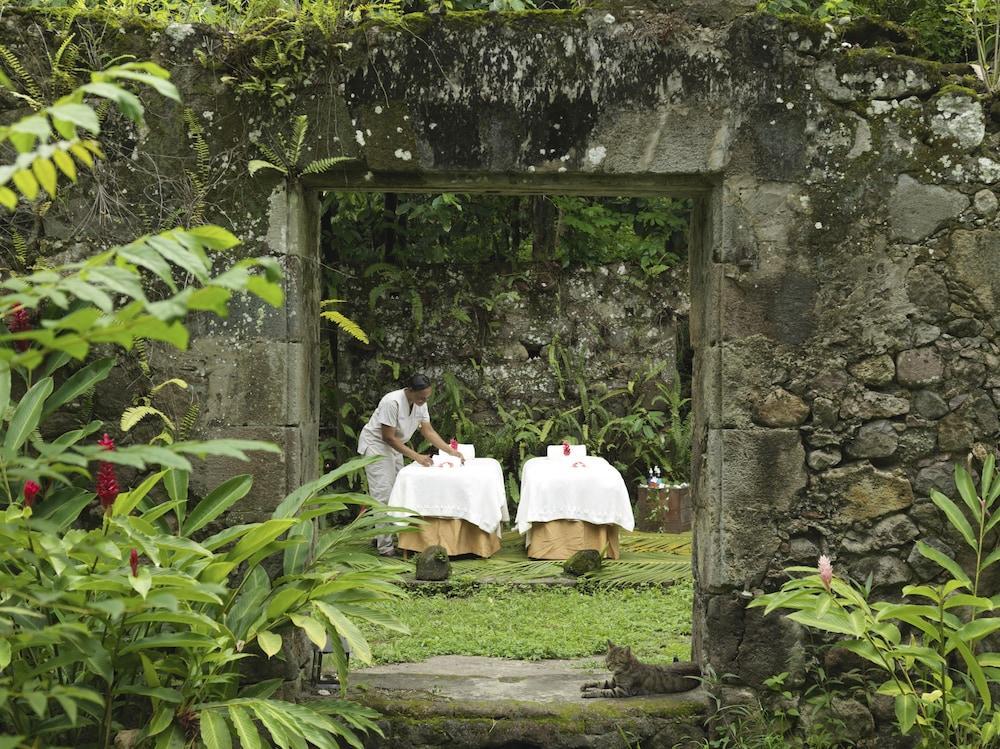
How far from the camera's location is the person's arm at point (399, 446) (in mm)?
8352

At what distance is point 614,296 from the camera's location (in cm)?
1098

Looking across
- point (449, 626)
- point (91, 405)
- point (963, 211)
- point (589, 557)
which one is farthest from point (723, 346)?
point (589, 557)

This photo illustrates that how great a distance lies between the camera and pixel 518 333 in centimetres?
1085

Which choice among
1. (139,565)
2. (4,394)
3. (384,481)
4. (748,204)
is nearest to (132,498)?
(139,565)

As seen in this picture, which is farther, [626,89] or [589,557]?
[589,557]

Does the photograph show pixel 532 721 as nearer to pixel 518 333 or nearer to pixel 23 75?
pixel 23 75

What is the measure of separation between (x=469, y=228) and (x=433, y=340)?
1.29m

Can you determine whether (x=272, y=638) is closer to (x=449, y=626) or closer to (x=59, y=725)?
(x=59, y=725)

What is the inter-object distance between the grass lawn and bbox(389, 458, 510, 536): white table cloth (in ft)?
2.76

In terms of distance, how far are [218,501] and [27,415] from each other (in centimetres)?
70

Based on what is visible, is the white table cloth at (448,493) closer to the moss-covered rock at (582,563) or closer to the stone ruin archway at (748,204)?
the moss-covered rock at (582,563)

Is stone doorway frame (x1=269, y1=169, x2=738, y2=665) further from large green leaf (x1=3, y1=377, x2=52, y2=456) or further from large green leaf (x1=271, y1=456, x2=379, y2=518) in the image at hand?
large green leaf (x1=3, y1=377, x2=52, y2=456)

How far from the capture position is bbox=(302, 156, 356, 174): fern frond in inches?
154

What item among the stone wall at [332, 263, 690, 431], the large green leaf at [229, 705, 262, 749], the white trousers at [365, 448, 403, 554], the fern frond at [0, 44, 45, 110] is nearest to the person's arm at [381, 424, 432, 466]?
the white trousers at [365, 448, 403, 554]
